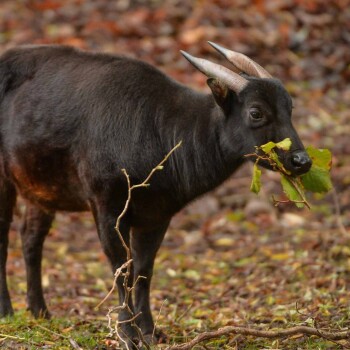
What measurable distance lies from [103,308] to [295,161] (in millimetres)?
3193

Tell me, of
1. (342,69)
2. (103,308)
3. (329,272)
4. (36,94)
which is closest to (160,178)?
(36,94)

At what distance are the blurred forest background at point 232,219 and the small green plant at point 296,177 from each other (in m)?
0.97

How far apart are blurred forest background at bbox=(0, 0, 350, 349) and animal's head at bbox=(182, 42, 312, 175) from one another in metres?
1.32

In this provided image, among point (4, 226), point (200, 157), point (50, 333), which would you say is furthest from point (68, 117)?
point (50, 333)

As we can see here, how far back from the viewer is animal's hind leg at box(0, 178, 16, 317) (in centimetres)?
754

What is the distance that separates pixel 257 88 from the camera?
638 cm

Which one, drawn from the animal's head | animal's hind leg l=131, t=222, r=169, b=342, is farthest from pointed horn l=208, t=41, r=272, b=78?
animal's hind leg l=131, t=222, r=169, b=342

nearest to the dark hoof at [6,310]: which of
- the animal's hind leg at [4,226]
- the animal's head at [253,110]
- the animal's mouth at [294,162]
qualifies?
the animal's hind leg at [4,226]

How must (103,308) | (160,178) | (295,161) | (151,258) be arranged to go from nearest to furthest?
(295,161)
(160,178)
(151,258)
(103,308)

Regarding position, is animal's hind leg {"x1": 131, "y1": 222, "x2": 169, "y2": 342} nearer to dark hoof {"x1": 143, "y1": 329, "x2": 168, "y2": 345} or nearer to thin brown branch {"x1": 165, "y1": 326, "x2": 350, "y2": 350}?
dark hoof {"x1": 143, "y1": 329, "x2": 168, "y2": 345}

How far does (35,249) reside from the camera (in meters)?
7.83

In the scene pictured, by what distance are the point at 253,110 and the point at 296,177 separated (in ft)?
1.90

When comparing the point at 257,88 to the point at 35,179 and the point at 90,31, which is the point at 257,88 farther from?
the point at 90,31

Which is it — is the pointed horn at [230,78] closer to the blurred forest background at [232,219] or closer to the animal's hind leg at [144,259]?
the animal's hind leg at [144,259]
